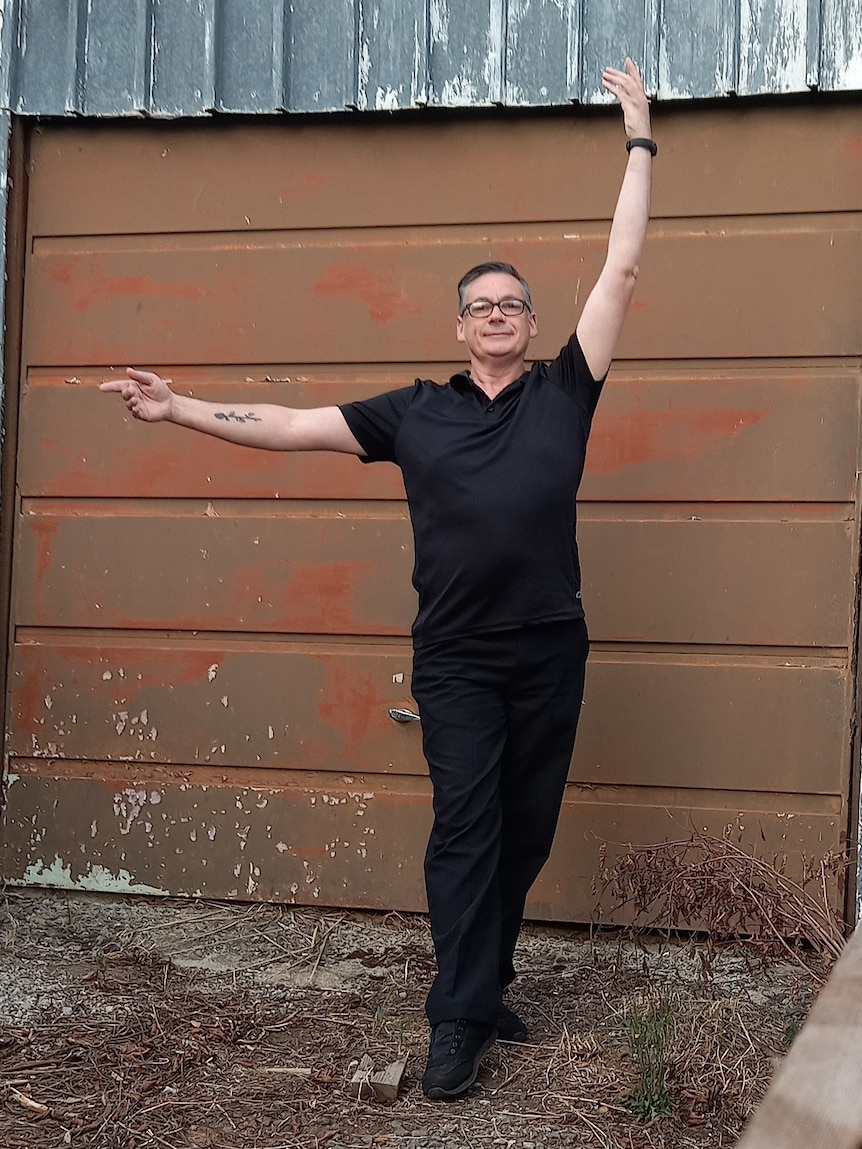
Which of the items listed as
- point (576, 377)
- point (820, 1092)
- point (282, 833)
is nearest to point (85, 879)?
point (282, 833)

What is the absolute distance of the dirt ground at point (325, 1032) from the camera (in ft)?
8.70

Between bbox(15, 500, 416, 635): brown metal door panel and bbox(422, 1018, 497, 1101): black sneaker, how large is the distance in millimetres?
1447

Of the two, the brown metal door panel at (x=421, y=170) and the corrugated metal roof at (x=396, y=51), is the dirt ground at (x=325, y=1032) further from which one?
the corrugated metal roof at (x=396, y=51)

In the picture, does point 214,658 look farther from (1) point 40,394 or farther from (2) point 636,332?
(2) point 636,332

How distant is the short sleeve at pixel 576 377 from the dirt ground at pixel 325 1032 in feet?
4.93

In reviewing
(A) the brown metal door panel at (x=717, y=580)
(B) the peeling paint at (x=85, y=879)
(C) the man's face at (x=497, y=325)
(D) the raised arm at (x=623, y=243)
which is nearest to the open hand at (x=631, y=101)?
(D) the raised arm at (x=623, y=243)

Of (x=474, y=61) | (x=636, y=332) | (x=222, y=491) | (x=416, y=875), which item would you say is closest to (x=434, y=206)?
(x=474, y=61)

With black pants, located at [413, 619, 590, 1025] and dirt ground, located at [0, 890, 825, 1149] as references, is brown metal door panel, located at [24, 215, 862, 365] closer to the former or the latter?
black pants, located at [413, 619, 590, 1025]

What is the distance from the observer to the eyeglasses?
3.06 m

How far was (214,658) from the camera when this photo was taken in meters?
4.10

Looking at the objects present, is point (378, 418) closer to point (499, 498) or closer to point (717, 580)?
point (499, 498)

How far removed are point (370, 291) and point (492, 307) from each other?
3.53 ft

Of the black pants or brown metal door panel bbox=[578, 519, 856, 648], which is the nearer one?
the black pants

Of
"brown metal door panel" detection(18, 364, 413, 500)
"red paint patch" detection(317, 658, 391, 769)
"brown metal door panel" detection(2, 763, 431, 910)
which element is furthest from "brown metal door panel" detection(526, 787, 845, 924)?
"brown metal door panel" detection(18, 364, 413, 500)
